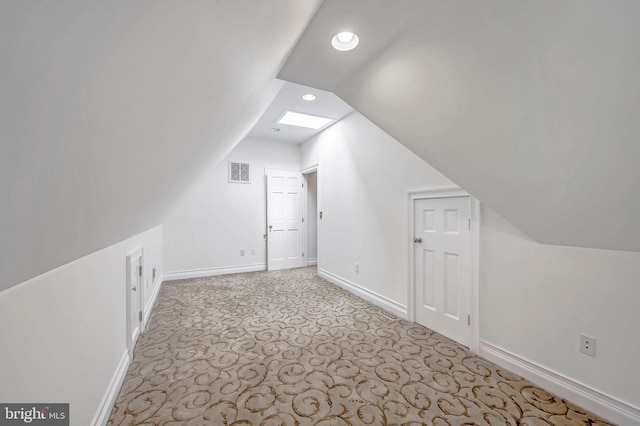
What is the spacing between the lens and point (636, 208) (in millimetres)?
1208

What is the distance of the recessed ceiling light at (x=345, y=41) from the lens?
1.34 meters

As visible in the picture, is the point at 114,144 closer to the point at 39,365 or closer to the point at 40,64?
the point at 40,64

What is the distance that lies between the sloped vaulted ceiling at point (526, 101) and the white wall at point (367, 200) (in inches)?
39.9

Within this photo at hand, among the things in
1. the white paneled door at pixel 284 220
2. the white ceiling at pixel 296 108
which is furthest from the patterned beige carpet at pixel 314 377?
the white ceiling at pixel 296 108

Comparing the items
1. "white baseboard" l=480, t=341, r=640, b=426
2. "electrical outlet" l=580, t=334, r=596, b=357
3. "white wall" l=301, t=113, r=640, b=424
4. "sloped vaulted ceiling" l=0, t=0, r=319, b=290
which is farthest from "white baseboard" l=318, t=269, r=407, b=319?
"sloped vaulted ceiling" l=0, t=0, r=319, b=290

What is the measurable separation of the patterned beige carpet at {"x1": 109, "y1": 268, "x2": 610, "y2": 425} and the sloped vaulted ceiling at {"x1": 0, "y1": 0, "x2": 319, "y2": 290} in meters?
1.37

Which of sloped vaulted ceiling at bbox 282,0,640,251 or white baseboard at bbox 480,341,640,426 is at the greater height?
sloped vaulted ceiling at bbox 282,0,640,251

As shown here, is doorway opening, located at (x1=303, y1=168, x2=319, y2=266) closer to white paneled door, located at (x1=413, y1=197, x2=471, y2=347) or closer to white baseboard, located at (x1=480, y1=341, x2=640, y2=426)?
white paneled door, located at (x1=413, y1=197, x2=471, y2=347)

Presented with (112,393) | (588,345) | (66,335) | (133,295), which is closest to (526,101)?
(588,345)

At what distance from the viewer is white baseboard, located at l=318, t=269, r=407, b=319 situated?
304cm

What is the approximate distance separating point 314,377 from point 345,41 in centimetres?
220

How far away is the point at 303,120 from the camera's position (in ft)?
13.8

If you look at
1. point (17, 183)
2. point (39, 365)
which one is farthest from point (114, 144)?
point (39, 365)

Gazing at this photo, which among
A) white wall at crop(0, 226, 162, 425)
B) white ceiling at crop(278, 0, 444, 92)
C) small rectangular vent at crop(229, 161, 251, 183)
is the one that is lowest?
white wall at crop(0, 226, 162, 425)
